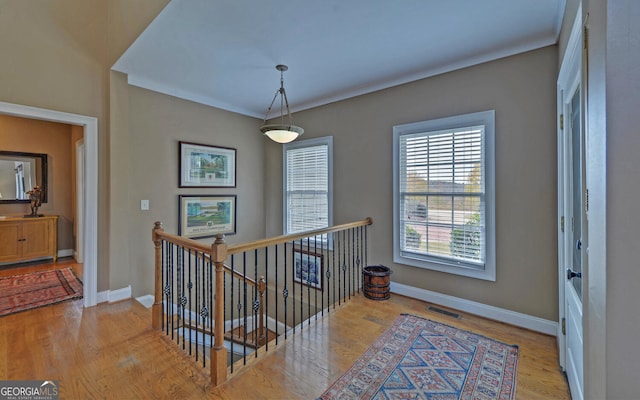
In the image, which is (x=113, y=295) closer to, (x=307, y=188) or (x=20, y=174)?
(x=307, y=188)

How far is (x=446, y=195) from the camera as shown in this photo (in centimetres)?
310

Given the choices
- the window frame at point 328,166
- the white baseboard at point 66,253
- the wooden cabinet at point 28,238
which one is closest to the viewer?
the window frame at point 328,166

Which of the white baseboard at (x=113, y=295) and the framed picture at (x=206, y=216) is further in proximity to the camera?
the framed picture at (x=206, y=216)

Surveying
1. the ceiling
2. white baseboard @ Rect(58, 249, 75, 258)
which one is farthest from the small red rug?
the ceiling

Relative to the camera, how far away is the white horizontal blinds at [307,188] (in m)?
4.25

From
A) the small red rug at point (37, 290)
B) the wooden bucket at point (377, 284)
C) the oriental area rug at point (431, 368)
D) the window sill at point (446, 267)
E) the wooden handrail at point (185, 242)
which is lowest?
the oriental area rug at point (431, 368)

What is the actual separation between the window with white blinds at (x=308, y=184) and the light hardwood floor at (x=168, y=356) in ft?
5.59

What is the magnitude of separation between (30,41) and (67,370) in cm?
308

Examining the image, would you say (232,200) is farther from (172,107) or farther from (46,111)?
(46,111)

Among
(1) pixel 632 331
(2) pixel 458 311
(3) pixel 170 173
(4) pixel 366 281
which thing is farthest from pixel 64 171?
(1) pixel 632 331

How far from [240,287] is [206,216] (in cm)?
120

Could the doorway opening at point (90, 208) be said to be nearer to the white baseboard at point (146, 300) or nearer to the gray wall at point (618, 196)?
the white baseboard at point (146, 300)

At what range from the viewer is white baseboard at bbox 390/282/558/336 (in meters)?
A: 2.60

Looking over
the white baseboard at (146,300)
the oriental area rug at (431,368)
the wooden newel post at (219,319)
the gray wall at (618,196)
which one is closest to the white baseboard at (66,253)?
the white baseboard at (146,300)
